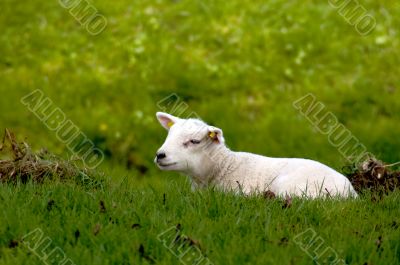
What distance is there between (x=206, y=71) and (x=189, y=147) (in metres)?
6.52

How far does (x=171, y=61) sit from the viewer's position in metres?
13.8

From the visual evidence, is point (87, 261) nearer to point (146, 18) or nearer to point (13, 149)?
point (13, 149)

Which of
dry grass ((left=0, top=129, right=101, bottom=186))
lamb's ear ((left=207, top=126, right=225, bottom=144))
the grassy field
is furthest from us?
the grassy field

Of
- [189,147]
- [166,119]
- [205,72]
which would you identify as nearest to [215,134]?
[189,147]

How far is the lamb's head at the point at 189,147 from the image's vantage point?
23.5 feet

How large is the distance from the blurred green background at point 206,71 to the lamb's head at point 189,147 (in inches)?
181

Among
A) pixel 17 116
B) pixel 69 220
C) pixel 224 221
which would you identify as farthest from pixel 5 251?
pixel 17 116

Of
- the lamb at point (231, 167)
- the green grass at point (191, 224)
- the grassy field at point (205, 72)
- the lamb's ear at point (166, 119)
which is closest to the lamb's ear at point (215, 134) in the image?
the lamb at point (231, 167)

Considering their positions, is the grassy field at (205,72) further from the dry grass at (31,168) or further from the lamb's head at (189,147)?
the dry grass at (31,168)

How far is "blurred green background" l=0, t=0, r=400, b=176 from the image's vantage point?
12.7 meters

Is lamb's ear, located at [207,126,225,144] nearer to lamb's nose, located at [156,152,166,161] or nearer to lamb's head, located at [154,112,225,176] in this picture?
lamb's head, located at [154,112,225,176]

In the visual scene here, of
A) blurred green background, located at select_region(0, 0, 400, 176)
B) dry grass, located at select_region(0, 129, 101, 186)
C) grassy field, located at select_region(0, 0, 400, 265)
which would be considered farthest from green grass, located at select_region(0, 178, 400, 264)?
blurred green background, located at select_region(0, 0, 400, 176)

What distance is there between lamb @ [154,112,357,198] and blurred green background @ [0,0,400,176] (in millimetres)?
4537

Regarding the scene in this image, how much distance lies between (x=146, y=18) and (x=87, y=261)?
10276mm
